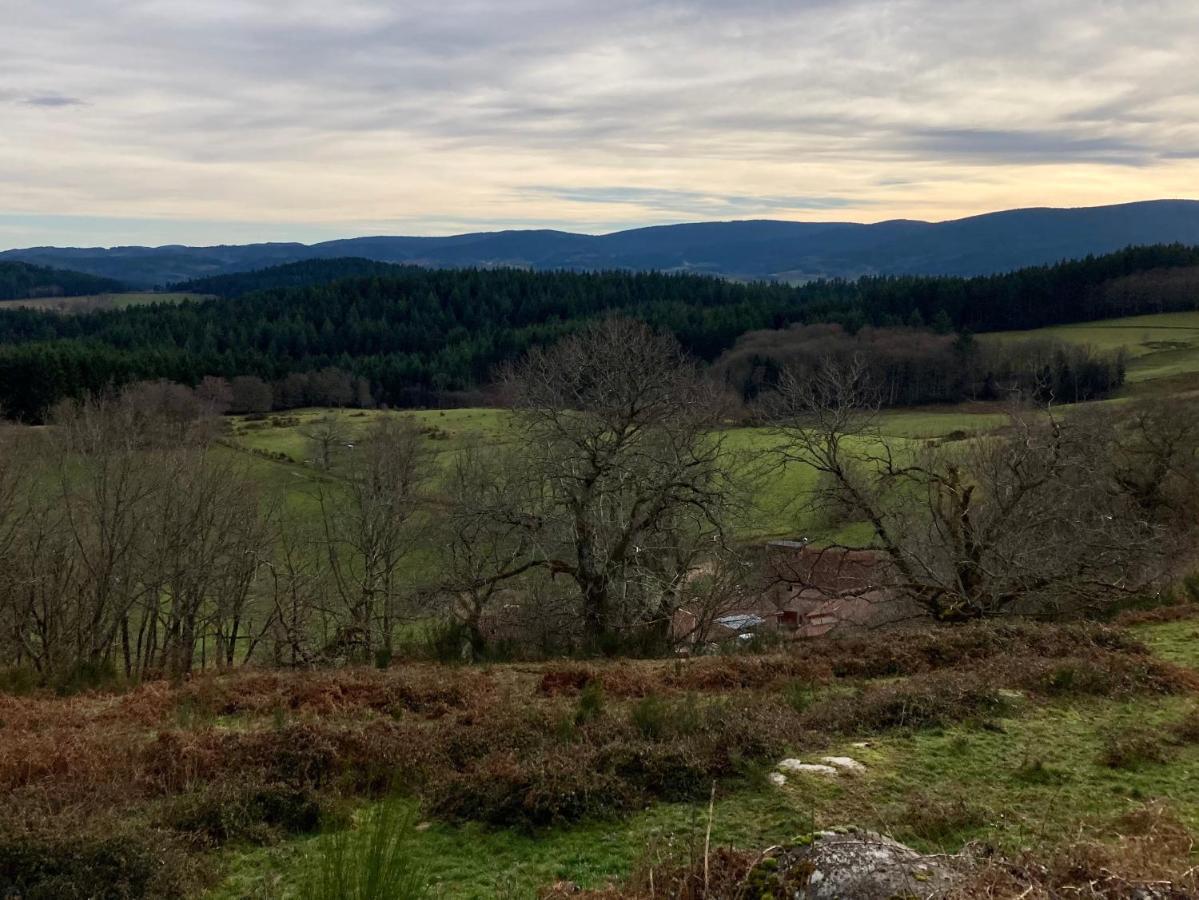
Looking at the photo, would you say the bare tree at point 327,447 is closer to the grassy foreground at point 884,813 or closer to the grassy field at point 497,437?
the grassy field at point 497,437

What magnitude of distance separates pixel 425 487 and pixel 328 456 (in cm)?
1428

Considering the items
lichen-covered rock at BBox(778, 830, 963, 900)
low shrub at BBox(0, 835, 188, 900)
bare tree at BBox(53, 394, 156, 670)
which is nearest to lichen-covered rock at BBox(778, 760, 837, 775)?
lichen-covered rock at BBox(778, 830, 963, 900)

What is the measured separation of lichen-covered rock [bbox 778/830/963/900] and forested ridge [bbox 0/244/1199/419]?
76.7 m

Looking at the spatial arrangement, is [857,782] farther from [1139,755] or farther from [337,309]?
[337,309]

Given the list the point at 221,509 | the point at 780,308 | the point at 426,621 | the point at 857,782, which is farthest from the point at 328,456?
the point at 780,308

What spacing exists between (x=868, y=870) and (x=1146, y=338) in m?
102

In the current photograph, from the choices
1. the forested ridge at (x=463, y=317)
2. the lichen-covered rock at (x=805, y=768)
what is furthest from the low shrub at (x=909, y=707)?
the forested ridge at (x=463, y=317)

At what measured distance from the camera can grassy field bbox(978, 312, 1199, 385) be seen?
7662 cm

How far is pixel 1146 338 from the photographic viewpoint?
8919cm

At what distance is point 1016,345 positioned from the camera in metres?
92.0

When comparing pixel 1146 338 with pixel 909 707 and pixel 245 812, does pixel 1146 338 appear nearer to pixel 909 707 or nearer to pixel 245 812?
pixel 909 707

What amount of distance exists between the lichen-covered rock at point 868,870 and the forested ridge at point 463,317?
76660mm

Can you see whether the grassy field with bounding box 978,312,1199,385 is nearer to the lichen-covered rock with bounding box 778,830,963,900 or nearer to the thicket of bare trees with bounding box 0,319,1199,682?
the thicket of bare trees with bounding box 0,319,1199,682

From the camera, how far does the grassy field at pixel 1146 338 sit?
76.6 meters
